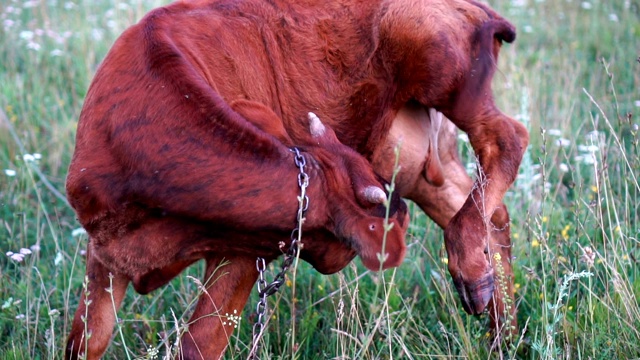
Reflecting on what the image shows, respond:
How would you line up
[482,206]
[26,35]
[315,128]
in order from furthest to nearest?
[26,35] < [482,206] < [315,128]

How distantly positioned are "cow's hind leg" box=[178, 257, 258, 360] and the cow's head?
622 millimetres

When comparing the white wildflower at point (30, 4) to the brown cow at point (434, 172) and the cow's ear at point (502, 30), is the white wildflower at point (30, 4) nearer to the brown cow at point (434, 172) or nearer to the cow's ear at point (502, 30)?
the brown cow at point (434, 172)

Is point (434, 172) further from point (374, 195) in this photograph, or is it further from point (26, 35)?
point (26, 35)

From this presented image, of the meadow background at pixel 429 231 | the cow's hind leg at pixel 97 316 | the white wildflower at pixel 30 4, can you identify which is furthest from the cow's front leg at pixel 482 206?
the white wildflower at pixel 30 4

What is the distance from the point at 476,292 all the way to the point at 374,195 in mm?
906

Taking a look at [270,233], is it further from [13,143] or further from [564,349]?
[13,143]

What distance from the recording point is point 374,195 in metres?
2.61

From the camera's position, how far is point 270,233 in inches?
108

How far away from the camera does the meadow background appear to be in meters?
3.31

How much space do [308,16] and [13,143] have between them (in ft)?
→ 9.29

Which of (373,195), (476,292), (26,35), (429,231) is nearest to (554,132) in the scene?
(429,231)

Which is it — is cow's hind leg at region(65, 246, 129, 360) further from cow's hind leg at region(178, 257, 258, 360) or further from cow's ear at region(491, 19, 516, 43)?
cow's ear at region(491, 19, 516, 43)

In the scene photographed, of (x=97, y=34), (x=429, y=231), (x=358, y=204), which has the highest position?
(x=358, y=204)

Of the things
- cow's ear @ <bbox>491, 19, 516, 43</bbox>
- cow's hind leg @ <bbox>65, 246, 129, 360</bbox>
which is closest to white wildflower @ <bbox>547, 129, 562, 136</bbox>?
cow's ear @ <bbox>491, 19, 516, 43</bbox>
